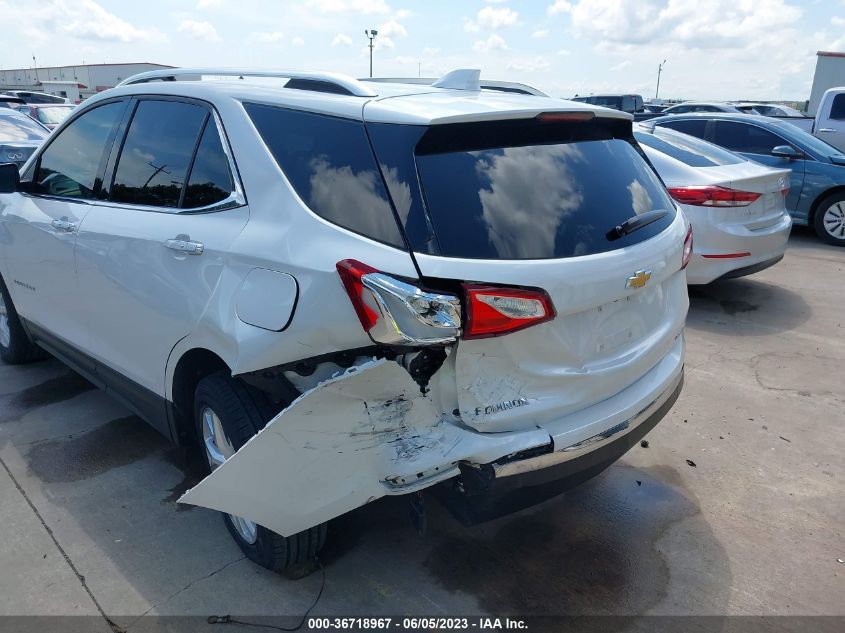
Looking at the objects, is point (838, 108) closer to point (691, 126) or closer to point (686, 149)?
point (691, 126)

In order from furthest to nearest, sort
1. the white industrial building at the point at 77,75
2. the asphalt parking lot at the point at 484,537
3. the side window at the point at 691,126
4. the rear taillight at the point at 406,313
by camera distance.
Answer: the white industrial building at the point at 77,75
the side window at the point at 691,126
the asphalt parking lot at the point at 484,537
the rear taillight at the point at 406,313

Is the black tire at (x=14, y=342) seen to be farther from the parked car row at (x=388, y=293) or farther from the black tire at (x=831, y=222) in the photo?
the black tire at (x=831, y=222)

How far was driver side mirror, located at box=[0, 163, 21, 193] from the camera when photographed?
3953 mm

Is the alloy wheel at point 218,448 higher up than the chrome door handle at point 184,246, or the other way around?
the chrome door handle at point 184,246

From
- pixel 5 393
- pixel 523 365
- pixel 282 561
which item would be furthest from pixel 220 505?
pixel 5 393

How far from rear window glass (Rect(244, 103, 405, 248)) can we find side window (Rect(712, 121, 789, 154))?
8565 millimetres

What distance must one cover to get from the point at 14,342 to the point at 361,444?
147 inches

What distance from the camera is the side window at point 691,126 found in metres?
9.67

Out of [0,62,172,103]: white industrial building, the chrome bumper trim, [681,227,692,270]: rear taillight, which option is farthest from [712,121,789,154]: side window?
[0,62,172,103]: white industrial building

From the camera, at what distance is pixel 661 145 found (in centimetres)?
669

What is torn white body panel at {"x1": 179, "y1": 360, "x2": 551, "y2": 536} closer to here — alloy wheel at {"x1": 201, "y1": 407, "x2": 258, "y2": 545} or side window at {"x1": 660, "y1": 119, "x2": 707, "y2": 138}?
alloy wheel at {"x1": 201, "y1": 407, "x2": 258, "y2": 545}

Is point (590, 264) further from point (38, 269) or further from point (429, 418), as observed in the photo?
point (38, 269)

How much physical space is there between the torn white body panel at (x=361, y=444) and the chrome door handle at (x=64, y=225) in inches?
76.4

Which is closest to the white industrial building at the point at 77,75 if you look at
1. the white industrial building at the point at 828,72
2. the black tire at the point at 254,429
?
the white industrial building at the point at 828,72
